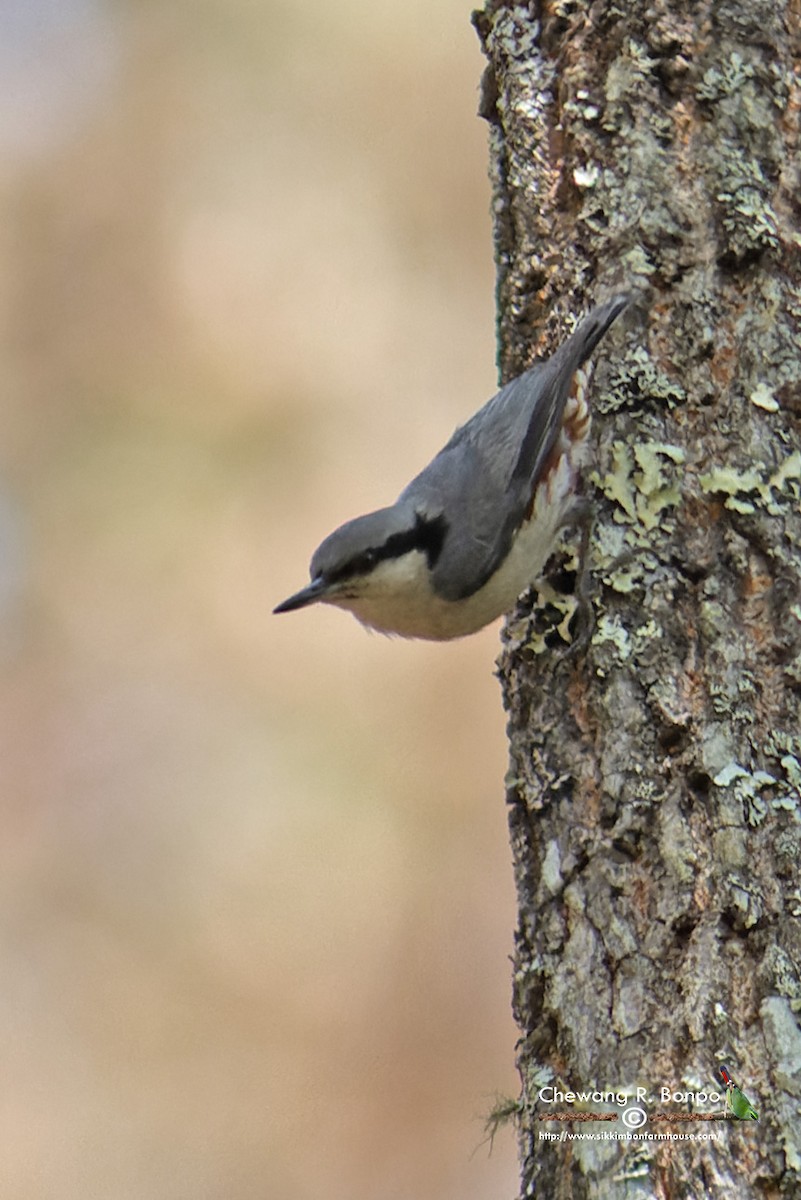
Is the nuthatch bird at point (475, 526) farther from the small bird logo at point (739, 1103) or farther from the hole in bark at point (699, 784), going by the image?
the small bird logo at point (739, 1103)

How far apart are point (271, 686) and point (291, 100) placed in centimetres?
222

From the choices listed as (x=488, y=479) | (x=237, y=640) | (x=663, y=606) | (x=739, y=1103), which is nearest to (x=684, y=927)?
(x=739, y=1103)

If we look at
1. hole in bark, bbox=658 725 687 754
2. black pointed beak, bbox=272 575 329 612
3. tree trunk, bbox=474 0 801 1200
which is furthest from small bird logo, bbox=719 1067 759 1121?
black pointed beak, bbox=272 575 329 612

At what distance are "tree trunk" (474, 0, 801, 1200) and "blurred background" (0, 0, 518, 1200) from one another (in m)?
1.72

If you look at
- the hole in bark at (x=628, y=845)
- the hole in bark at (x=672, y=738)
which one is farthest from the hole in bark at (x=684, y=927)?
the hole in bark at (x=672, y=738)

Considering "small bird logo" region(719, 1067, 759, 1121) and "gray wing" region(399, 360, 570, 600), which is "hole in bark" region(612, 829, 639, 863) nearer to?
"small bird logo" region(719, 1067, 759, 1121)

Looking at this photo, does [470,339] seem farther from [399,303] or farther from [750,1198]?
[750,1198]

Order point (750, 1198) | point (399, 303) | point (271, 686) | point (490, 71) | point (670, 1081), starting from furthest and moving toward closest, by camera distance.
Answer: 1. point (399, 303)
2. point (271, 686)
3. point (490, 71)
4. point (670, 1081)
5. point (750, 1198)

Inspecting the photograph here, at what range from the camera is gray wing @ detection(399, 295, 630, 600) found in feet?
9.06

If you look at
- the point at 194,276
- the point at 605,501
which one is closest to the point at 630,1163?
the point at 605,501

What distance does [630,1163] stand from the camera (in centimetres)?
198

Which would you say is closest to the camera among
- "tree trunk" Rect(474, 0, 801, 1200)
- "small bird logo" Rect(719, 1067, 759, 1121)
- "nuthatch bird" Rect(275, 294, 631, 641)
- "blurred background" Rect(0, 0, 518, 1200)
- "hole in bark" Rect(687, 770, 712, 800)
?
"small bird logo" Rect(719, 1067, 759, 1121)

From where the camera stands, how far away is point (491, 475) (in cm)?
299

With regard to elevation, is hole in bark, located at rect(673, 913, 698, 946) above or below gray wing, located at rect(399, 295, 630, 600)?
below
